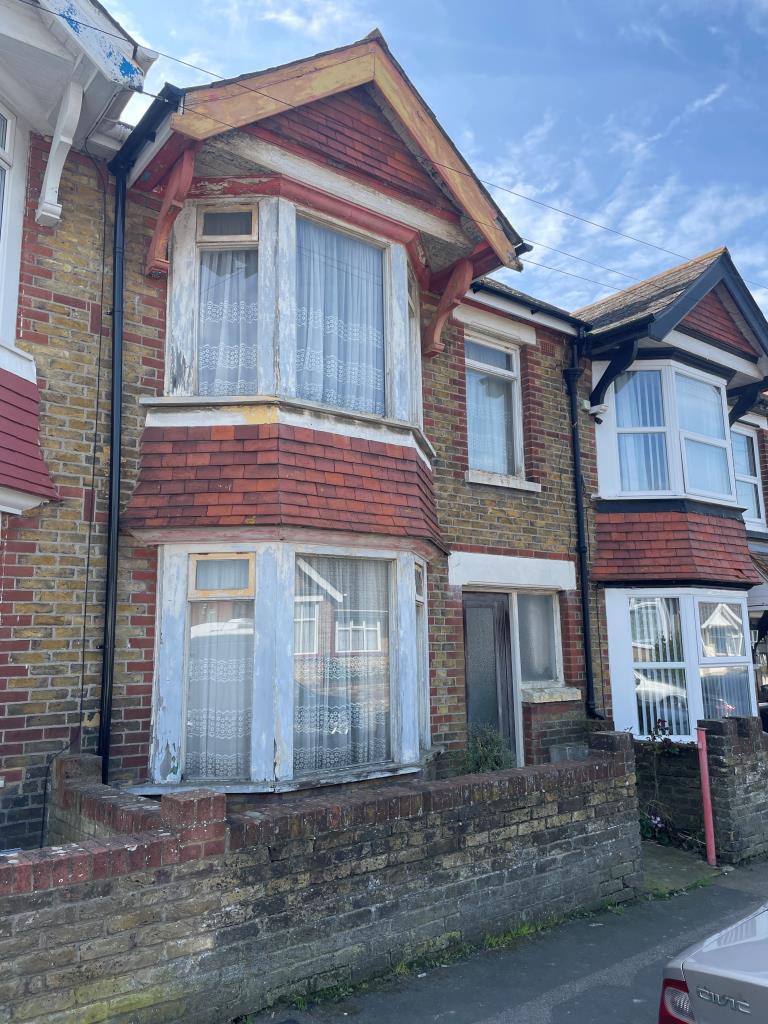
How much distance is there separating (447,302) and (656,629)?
4.77 metres

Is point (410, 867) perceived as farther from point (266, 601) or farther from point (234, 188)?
point (234, 188)

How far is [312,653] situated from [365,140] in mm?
4542

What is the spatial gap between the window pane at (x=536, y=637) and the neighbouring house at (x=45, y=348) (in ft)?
16.8

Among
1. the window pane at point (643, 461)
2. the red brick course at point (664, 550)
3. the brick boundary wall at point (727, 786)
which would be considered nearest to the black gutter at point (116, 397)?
the brick boundary wall at point (727, 786)

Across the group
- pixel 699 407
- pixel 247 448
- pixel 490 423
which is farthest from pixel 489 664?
pixel 699 407

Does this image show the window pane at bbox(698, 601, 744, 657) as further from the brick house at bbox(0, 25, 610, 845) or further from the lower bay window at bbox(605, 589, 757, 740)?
the brick house at bbox(0, 25, 610, 845)

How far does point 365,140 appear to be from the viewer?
7086 millimetres

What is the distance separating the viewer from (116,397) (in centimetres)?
606

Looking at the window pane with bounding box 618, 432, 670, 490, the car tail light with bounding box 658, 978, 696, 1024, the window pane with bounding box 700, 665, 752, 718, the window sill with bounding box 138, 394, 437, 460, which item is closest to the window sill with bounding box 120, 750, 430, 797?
the window sill with bounding box 138, 394, 437, 460

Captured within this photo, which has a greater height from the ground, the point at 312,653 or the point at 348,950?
the point at 312,653

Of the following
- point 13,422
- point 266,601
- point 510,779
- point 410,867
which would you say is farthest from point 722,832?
point 13,422

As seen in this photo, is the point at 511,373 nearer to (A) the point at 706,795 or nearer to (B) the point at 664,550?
(B) the point at 664,550

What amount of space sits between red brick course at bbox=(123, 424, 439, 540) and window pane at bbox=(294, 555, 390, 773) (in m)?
0.44

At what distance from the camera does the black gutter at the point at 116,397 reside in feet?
18.4
